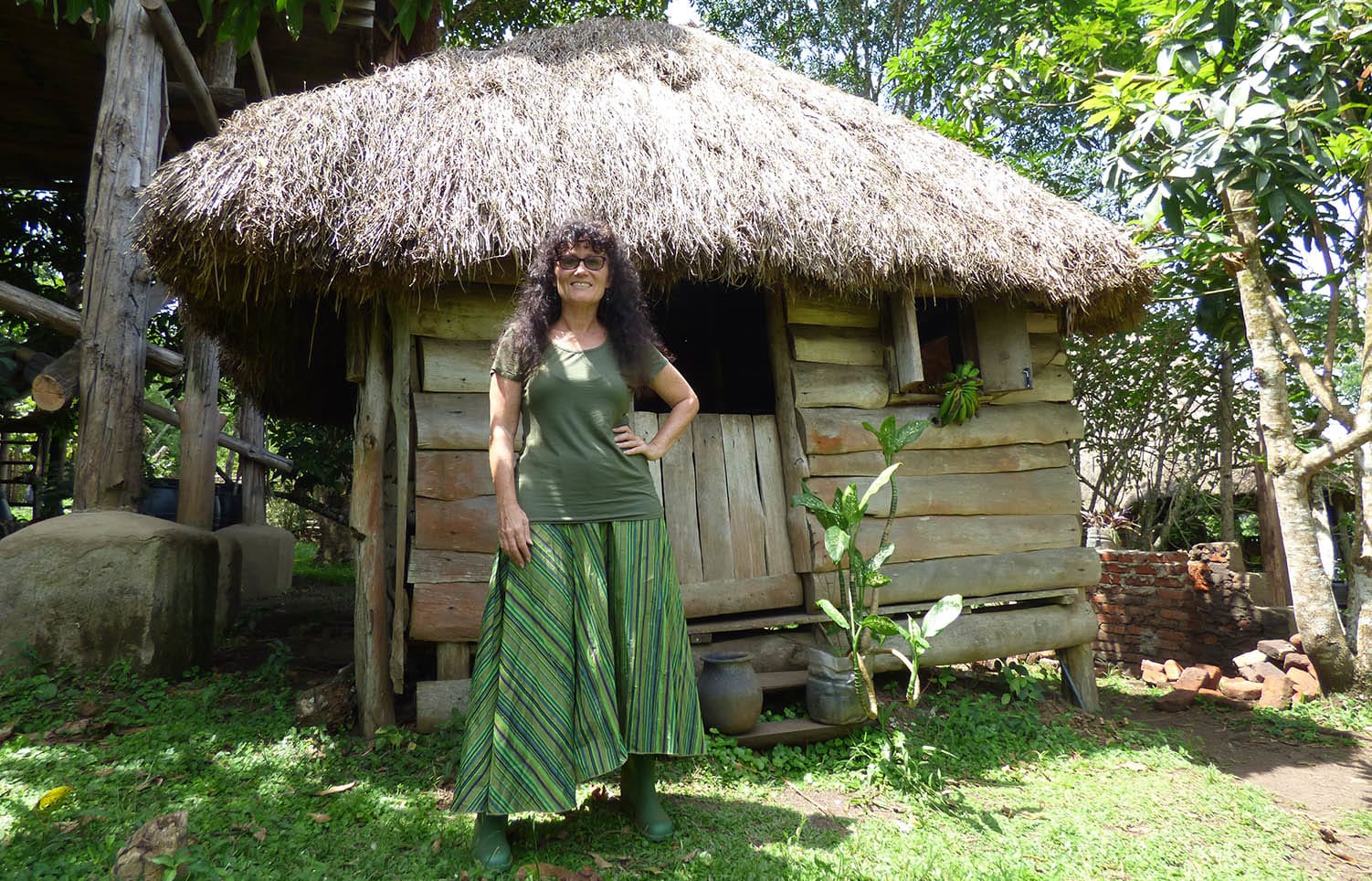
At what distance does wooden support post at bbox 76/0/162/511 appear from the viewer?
4.30 m

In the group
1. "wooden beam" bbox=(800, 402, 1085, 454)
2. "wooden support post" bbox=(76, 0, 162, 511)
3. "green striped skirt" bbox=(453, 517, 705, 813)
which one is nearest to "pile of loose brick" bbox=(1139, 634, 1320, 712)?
"wooden beam" bbox=(800, 402, 1085, 454)

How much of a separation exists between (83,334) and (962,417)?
4.72 metres

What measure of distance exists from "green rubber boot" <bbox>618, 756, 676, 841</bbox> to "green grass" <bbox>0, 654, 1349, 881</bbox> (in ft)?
0.15

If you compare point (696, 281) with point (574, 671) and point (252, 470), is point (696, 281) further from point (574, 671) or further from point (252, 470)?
point (252, 470)

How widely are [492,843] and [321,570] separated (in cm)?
928

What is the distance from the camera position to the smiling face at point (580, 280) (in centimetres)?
237

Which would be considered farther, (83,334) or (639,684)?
(83,334)

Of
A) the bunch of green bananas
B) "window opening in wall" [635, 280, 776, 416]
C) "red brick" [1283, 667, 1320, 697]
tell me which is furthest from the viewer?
Answer: "window opening in wall" [635, 280, 776, 416]

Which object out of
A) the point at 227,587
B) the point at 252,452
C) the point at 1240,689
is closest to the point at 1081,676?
the point at 1240,689

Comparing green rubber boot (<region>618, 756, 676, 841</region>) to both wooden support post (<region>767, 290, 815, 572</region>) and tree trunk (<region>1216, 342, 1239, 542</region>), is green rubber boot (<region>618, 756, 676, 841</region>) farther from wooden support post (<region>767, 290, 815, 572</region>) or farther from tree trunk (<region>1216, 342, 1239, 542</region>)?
tree trunk (<region>1216, 342, 1239, 542</region>)

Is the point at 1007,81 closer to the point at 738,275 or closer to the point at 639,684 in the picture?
the point at 738,275

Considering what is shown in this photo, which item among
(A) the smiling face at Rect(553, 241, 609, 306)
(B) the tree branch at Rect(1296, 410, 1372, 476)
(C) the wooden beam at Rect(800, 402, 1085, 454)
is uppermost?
(A) the smiling face at Rect(553, 241, 609, 306)

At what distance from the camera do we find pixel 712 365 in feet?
21.1

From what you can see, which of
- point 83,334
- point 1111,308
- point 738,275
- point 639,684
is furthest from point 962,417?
point 83,334
